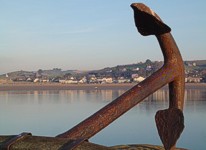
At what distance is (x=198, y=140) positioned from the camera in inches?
635

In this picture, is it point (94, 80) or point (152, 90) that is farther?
point (94, 80)

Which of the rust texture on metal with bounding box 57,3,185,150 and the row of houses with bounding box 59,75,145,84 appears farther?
the row of houses with bounding box 59,75,145,84

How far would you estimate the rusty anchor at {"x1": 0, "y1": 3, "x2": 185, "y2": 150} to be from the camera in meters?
3.66

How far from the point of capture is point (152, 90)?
406 cm

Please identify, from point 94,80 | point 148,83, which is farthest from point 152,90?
point 94,80

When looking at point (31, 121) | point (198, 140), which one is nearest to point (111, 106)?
point (198, 140)

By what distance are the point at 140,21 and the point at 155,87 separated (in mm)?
709

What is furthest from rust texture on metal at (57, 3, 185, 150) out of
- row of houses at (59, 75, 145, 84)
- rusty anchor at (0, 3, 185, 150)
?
row of houses at (59, 75, 145, 84)

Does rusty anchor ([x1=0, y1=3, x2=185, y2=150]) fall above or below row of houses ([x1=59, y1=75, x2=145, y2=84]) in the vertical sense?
above

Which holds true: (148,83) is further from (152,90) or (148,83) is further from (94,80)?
(94,80)

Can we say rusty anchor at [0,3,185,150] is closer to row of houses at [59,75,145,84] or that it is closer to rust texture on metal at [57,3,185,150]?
rust texture on metal at [57,3,185,150]

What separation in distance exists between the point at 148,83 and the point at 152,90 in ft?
0.28

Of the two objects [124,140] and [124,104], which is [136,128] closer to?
[124,140]

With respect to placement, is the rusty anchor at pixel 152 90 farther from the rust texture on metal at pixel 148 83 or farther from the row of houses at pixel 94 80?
the row of houses at pixel 94 80
